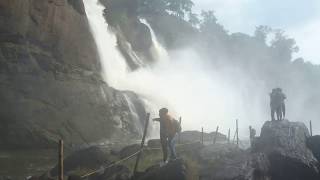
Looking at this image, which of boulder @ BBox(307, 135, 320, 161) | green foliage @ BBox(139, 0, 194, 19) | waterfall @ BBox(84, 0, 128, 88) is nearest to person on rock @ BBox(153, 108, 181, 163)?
boulder @ BBox(307, 135, 320, 161)

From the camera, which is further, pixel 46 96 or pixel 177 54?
pixel 177 54

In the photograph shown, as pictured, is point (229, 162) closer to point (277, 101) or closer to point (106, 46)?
point (277, 101)

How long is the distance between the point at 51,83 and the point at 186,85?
35427 mm

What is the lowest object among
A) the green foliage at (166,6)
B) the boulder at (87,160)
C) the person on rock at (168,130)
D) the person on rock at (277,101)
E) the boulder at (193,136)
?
the boulder at (87,160)

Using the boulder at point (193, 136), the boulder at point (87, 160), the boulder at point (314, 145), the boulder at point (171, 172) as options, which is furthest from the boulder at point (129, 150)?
the boulder at point (193, 136)

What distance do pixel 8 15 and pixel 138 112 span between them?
42.6ft

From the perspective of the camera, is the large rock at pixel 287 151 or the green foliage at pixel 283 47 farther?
the green foliage at pixel 283 47

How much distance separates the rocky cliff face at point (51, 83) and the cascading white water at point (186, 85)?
275 inches

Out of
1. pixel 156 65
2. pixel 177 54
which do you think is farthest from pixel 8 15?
pixel 177 54

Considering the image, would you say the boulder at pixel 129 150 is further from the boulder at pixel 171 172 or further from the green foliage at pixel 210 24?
the green foliage at pixel 210 24

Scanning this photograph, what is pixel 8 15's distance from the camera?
2839 cm

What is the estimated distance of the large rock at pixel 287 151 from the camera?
15.6 metres

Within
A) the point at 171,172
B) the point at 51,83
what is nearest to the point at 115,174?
the point at 171,172

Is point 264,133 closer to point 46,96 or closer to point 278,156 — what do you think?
point 278,156
